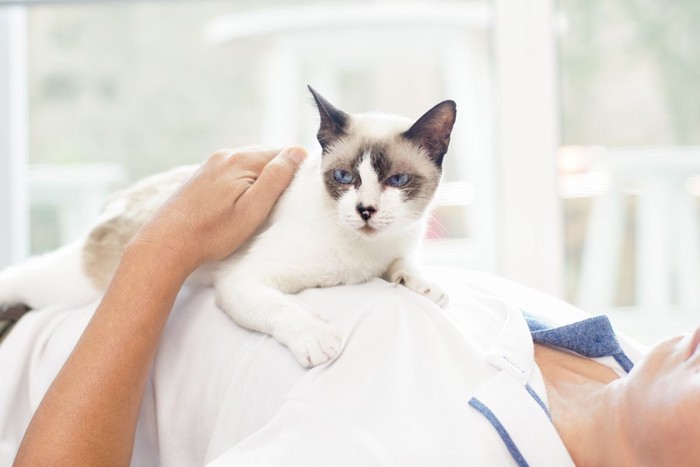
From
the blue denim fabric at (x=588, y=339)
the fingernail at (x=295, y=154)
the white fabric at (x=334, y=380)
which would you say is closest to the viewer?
the white fabric at (x=334, y=380)

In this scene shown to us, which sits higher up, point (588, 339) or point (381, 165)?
point (381, 165)

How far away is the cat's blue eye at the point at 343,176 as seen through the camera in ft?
4.21

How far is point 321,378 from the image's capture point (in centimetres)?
95

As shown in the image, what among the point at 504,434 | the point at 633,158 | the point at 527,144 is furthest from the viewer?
the point at 633,158

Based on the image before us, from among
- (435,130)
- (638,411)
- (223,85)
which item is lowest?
(638,411)

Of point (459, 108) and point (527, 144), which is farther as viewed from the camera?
point (459, 108)

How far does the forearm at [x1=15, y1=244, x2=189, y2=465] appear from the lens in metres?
1.04

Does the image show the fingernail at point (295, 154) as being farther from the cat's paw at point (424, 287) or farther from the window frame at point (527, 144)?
the window frame at point (527, 144)

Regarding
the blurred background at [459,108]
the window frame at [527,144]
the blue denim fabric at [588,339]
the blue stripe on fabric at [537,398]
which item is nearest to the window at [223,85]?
the blurred background at [459,108]

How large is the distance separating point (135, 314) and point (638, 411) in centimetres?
67

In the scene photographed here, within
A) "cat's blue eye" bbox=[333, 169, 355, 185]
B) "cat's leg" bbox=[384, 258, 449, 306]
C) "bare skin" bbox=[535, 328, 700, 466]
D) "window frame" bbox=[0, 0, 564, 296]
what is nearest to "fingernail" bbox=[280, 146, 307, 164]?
"cat's blue eye" bbox=[333, 169, 355, 185]

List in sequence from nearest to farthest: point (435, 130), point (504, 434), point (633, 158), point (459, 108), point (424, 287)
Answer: point (504, 434), point (424, 287), point (435, 130), point (633, 158), point (459, 108)

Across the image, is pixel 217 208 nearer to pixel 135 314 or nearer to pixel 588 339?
pixel 135 314

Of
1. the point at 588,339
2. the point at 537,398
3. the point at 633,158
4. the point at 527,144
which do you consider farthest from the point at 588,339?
the point at 633,158
